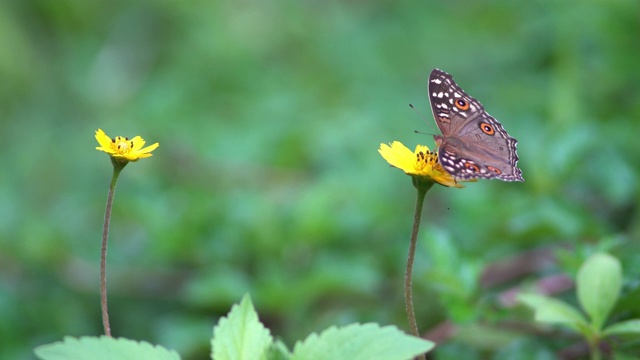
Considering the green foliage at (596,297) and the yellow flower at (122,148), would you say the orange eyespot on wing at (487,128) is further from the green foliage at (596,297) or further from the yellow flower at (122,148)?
the yellow flower at (122,148)

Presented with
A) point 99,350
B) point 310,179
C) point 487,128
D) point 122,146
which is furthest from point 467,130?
point 310,179

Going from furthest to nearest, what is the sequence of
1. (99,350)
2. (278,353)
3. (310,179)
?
(310,179), (278,353), (99,350)

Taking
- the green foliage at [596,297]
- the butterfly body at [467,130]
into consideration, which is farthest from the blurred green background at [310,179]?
the butterfly body at [467,130]

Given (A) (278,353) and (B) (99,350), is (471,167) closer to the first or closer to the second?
(A) (278,353)

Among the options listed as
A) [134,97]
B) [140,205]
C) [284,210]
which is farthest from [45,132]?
[284,210]

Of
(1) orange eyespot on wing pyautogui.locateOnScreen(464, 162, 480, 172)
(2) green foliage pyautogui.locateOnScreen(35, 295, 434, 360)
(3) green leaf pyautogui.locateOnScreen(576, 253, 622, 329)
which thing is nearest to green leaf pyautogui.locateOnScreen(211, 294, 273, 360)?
(2) green foliage pyautogui.locateOnScreen(35, 295, 434, 360)

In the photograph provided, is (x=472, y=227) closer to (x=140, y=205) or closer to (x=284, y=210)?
(x=284, y=210)
